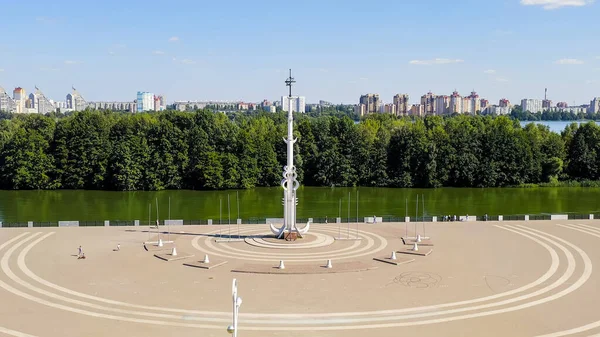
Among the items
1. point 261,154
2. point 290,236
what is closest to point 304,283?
point 290,236

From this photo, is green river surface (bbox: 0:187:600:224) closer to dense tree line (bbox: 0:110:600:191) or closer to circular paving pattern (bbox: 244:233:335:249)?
dense tree line (bbox: 0:110:600:191)

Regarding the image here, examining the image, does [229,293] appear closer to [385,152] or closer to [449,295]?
[449,295]

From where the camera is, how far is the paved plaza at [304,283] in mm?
24578

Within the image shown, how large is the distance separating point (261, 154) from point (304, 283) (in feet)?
184

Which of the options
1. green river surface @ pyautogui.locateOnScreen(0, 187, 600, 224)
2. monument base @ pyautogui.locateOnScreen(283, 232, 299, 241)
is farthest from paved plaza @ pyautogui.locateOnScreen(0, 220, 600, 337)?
green river surface @ pyautogui.locateOnScreen(0, 187, 600, 224)

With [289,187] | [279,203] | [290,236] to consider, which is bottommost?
[290,236]

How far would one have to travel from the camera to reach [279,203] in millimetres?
67500

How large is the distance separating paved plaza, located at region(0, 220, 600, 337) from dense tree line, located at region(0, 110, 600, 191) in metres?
38.2

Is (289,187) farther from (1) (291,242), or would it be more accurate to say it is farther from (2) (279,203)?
(2) (279,203)

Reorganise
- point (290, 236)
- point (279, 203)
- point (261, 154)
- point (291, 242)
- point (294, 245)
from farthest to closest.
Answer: point (261, 154)
point (279, 203)
point (290, 236)
point (291, 242)
point (294, 245)

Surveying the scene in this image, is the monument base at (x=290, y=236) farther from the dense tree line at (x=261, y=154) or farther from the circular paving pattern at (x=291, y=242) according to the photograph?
the dense tree line at (x=261, y=154)

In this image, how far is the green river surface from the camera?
193 feet

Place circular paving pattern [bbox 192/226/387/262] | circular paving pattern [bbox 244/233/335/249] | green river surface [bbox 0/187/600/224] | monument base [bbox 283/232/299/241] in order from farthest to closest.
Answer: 1. green river surface [bbox 0/187/600/224]
2. monument base [bbox 283/232/299/241]
3. circular paving pattern [bbox 244/233/335/249]
4. circular paving pattern [bbox 192/226/387/262]

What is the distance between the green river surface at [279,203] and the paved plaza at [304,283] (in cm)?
1360
